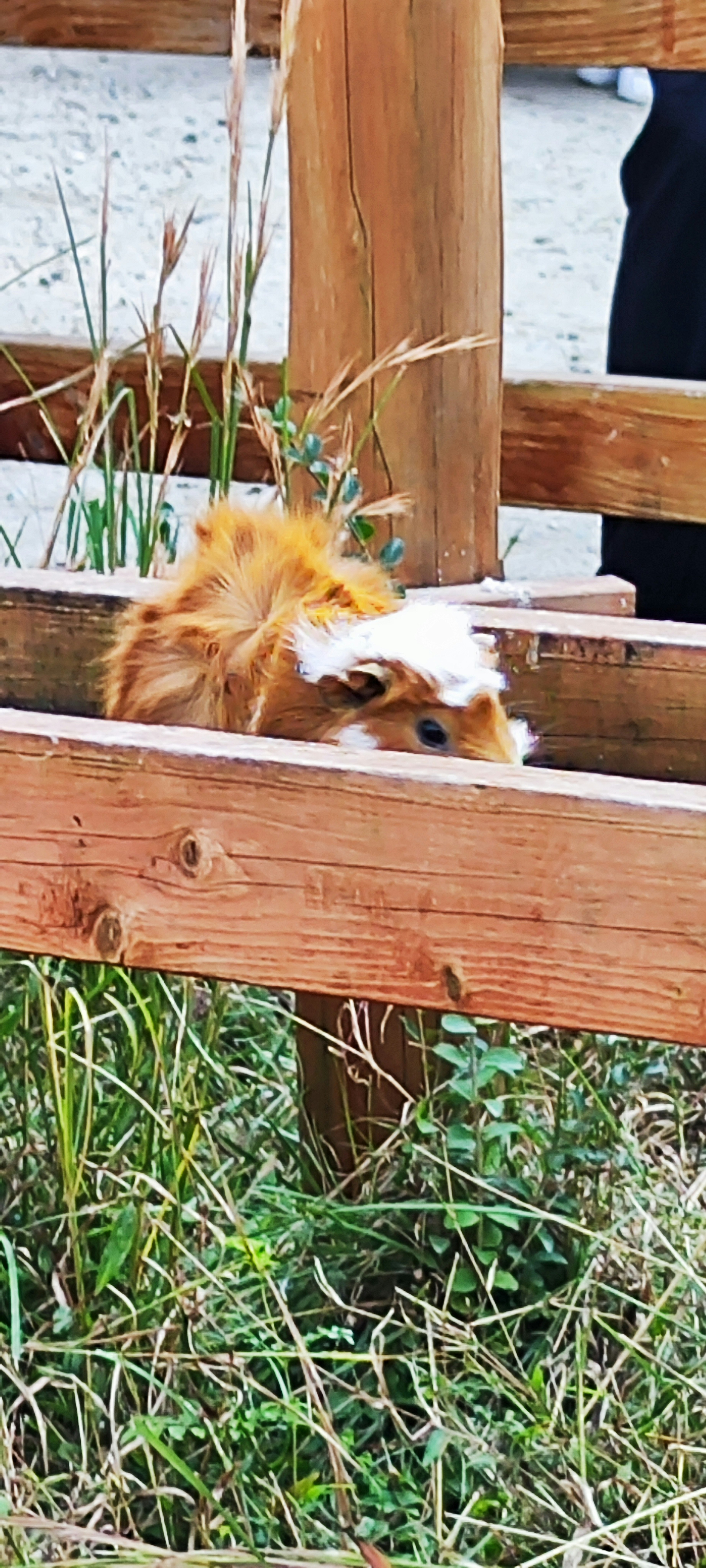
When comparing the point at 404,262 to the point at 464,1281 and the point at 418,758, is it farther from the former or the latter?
the point at 464,1281

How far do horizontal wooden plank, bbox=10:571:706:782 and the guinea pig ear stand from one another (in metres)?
0.16

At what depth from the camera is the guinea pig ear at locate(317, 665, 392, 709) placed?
1750 millimetres

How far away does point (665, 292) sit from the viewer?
2.62 m

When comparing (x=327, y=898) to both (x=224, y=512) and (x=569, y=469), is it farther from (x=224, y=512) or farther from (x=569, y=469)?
(x=569, y=469)

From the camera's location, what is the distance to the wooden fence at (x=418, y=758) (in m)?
1.04

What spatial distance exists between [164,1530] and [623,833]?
87 cm

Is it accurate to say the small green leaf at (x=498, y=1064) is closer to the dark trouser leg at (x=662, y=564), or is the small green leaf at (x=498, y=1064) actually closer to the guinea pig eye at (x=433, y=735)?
the guinea pig eye at (x=433, y=735)

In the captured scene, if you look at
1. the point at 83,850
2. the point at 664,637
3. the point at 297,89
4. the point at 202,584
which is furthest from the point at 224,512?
the point at 83,850

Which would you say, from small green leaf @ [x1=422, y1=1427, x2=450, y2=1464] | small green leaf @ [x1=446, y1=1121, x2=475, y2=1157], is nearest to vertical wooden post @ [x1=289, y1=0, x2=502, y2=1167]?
small green leaf @ [x1=446, y1=1121, x2=475, y2=1157]

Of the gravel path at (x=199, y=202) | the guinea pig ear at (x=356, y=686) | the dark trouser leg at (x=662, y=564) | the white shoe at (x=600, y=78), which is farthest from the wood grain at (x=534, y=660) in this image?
the white shoe at (x=600, y=78)

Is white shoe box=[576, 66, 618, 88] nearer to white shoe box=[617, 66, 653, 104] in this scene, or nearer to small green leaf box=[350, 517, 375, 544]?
white shoe box=[617, 66, 653, 104]

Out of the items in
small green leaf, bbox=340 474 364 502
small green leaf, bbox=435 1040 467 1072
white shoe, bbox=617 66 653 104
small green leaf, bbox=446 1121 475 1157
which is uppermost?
white shoe, bbox=617 66 653 104

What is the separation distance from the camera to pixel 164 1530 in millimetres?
1546

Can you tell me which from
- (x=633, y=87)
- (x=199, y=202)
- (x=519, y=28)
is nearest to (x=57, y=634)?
(x=519, y=28)
